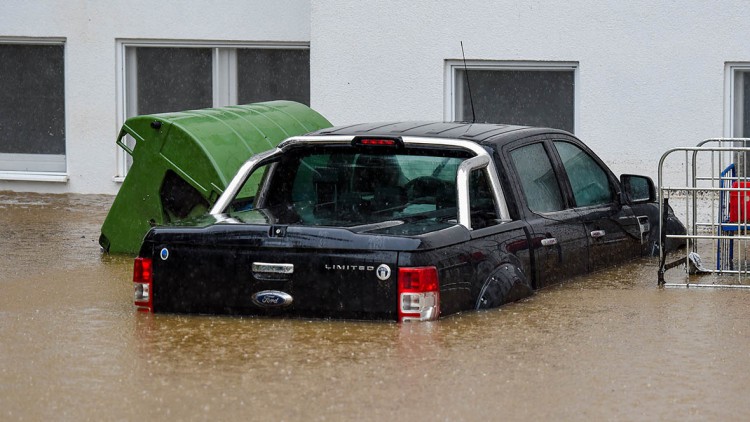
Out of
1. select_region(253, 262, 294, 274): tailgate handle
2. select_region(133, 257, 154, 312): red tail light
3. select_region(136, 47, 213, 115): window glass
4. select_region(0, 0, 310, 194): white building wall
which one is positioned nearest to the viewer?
select_region(253, 262, 294, 274): tailgate handle

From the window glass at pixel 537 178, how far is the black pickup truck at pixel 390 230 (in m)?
0.01

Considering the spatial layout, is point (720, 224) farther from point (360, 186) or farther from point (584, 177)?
point (360, 186)

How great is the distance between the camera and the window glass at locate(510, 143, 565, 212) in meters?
9.48

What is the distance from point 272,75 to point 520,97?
3.09 meters

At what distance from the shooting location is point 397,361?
763 centimetres

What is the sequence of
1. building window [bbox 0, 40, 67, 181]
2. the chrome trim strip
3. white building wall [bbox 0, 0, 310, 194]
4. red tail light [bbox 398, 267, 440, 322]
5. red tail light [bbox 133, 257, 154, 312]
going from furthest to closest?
building window [bbox 0, 40, 67, 181]
white building wall [bbox 0, 0, 310, 194]
the chrome trim strip
red tail light [bbox 133, 257, 154, 312]
red tail light [bbox 398, 267, 440, 322]

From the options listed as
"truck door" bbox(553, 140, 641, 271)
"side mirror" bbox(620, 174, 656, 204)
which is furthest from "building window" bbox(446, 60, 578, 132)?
"truck door" bbox(553, 140, 641, 271)

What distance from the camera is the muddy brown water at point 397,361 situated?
671 cm

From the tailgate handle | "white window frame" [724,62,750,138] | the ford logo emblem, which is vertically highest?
"white window frame" [724,62,750,138]

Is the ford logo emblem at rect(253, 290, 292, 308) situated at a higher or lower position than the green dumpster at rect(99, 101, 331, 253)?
lower

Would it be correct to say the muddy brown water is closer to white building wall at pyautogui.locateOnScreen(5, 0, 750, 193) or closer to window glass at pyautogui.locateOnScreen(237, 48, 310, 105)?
white building wall at pyautogui.locateOnScreen(5, 0, 750, 193)

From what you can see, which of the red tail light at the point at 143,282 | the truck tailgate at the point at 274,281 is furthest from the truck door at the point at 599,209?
the red tail light at the point at 143,282

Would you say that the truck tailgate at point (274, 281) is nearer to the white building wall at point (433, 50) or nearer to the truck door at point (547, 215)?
the truck door at point (547, 215)

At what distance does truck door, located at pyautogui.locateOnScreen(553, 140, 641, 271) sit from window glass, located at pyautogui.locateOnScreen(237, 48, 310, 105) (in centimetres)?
695
